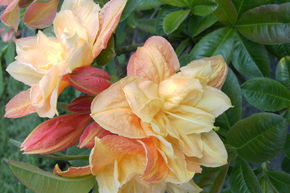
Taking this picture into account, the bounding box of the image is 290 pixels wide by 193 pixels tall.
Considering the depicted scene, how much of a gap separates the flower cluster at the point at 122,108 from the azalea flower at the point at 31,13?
9cm

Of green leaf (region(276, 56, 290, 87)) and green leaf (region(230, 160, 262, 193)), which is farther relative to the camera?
green leaf (region(276, 56, 290, 87))

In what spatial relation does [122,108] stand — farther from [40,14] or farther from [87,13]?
[40,14]

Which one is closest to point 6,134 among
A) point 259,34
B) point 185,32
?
point 185,32

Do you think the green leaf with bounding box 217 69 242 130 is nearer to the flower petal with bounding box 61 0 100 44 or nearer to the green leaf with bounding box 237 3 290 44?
the green leaf with bounding box 237 3 290 44

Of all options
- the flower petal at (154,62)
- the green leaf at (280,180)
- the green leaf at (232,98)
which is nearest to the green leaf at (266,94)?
the green leaf at (232,98)

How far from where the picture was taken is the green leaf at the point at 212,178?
71 cm

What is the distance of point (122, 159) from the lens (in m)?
0.51

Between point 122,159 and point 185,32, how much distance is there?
1.60ft

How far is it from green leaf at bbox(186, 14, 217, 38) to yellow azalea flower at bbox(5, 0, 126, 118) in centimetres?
32

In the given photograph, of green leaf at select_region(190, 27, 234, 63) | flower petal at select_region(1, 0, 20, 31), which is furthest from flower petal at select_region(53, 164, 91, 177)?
green leaf at select_region(190, 27, 234, 63)

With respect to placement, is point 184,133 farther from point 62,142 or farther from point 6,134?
point 6,134

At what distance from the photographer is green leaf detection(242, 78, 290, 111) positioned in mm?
744

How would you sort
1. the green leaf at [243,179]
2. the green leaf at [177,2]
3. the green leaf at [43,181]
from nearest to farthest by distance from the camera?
the green leaf at [43,181] → the green leaf at [243,179] → the green leaf at [177,2]

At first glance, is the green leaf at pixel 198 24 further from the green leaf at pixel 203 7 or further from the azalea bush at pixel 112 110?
the azalea bush at pixel 112 110
